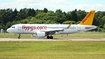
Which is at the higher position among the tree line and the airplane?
the airplane

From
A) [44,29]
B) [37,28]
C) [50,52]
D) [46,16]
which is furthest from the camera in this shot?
[46,16]

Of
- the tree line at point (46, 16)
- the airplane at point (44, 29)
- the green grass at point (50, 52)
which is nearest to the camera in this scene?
the green grass at point (50, 52)

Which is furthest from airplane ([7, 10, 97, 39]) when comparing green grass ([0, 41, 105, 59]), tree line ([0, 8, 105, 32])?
tree line ([0, 8, 105, 32])

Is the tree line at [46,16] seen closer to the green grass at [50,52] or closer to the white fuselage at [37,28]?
the white fuselage at [37,28]

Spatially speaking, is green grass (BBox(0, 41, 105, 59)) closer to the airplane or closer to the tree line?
the airplane

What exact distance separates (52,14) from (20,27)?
102m

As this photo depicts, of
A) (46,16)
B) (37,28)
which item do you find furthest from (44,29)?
(46,16)

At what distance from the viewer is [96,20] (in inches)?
6644

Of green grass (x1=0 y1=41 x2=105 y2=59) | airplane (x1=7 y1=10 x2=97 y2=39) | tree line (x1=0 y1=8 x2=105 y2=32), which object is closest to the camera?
green grass (x1=0 y1=41 x2=105 y2=59)

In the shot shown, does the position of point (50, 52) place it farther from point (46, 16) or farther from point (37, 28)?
point (46, 16)

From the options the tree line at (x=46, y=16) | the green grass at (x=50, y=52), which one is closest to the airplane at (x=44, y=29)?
the green grass at (x=50, y=52)

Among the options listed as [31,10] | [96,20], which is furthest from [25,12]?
[96,20]

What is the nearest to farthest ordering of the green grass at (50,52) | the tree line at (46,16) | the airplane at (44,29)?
the green grass at (50,52), the airplane at (44,29), the tree line at (46,16)

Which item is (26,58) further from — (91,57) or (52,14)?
(52,14)
